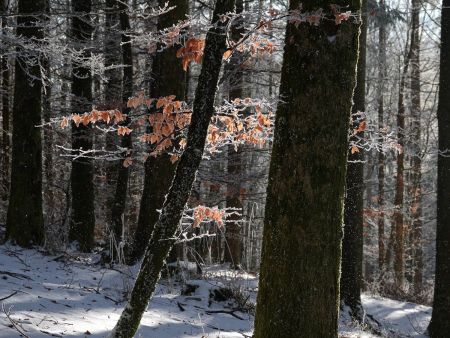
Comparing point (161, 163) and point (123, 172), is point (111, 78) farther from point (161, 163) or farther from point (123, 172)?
point (161, 163)

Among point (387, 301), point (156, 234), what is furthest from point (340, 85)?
point (387, 301)

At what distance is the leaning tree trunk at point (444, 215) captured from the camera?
8867 millimetres

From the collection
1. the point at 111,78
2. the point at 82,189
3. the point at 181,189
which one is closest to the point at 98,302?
the point at 181,189

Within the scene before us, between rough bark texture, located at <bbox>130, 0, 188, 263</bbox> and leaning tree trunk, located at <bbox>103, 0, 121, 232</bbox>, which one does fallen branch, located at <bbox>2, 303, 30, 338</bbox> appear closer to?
leaning tree trunk, located at <bbox>103, 0, 121, 232</bbox>

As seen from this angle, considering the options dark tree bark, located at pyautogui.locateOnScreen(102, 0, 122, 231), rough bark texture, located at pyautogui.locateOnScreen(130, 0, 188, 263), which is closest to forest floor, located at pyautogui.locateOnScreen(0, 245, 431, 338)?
rough bark texture, located at pyautogui.locateOnScreen(130, 0, 188, 263)

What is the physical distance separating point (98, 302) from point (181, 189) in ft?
8.57

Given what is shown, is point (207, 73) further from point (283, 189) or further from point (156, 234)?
point (156, 234)

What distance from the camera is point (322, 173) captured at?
3.53 meters

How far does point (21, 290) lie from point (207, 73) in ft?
10.2

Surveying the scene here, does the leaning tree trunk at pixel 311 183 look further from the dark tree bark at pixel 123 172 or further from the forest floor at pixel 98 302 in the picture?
the dark tree bark at pixel 123 172

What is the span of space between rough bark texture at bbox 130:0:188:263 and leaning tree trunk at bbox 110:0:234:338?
4.36m

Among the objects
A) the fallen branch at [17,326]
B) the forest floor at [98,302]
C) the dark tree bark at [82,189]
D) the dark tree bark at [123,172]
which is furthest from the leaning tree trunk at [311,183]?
the dark tree bark at [82,189]

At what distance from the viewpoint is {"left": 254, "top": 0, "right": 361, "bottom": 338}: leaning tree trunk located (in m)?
3.53

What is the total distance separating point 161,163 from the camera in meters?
7.98
